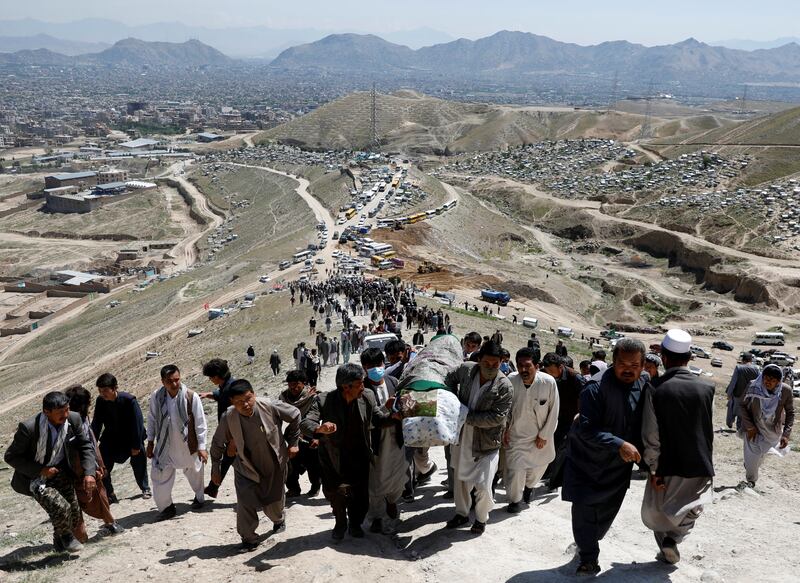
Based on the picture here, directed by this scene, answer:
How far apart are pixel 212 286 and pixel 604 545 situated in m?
36.2

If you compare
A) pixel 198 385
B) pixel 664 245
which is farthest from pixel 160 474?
pixel 664 245

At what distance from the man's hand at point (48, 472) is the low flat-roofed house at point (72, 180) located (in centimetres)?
9065

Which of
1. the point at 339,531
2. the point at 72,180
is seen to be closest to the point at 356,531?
the point at 339,531

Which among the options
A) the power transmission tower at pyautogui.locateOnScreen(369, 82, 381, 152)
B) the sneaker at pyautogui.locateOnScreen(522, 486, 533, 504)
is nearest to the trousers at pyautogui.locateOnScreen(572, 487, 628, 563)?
the sneaker at pyautogui.locateOnScreen(522, 486, 533, 504)

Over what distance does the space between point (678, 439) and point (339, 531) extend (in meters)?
2.65

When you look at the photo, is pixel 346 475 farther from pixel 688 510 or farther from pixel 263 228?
pixel 263 228

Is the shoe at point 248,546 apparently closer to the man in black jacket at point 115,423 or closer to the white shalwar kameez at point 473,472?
the white shalwar kameez at point 473,472

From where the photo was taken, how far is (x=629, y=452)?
14.3 ft

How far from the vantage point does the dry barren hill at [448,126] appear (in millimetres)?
113500

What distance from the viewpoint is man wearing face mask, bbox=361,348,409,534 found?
A: 219 inches

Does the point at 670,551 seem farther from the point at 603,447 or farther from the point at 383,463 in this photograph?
the point at 383,463

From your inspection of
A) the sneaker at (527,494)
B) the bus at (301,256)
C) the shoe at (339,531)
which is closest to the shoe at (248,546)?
the shoe at (339,531)

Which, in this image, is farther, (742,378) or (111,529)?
(742,378)

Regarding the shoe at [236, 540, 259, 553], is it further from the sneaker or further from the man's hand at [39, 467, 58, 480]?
the sneaker
